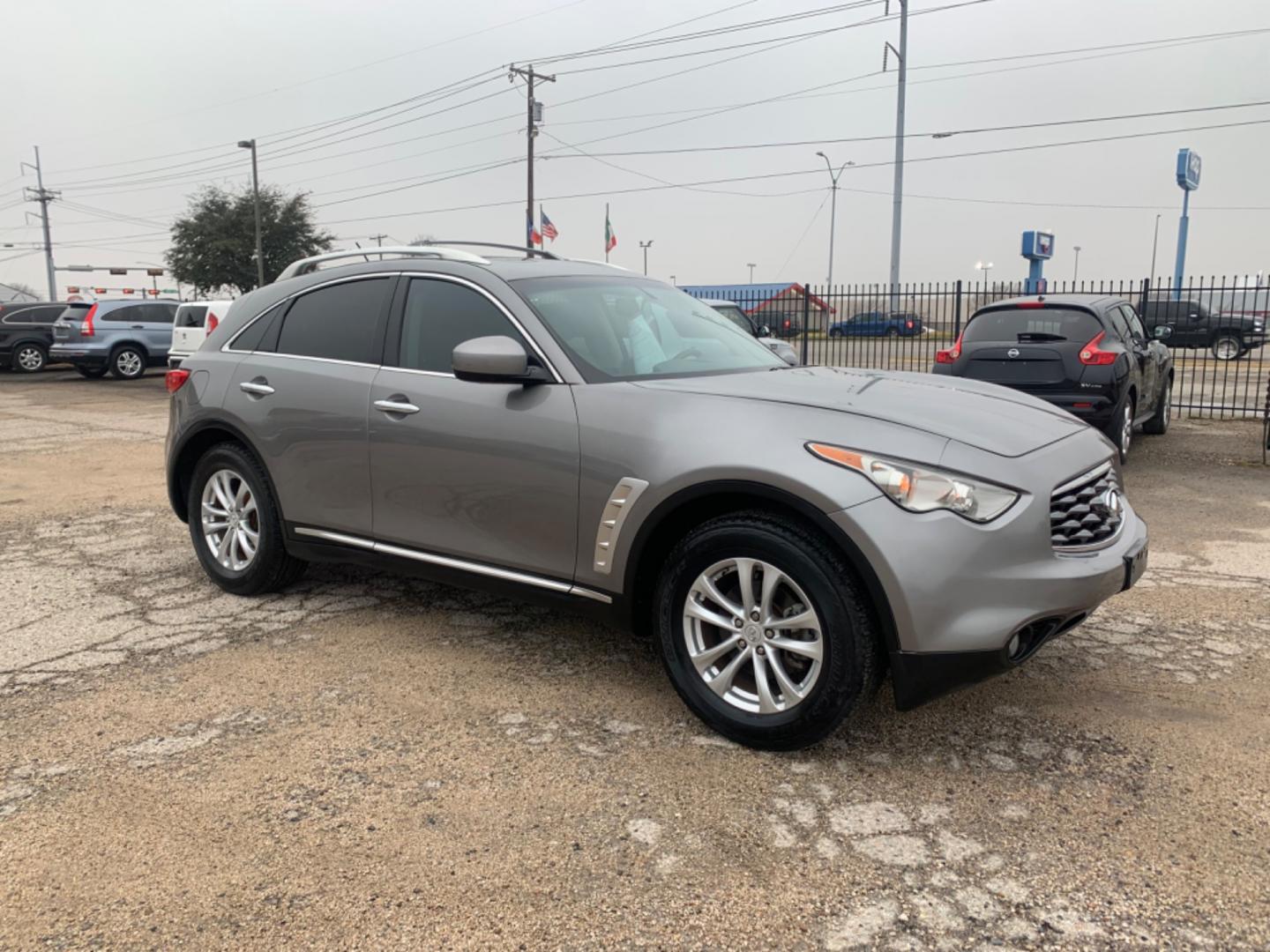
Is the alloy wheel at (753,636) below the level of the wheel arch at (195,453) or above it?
below

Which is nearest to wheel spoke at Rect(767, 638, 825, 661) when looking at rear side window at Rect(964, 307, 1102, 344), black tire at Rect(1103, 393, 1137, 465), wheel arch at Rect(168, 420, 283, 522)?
wheel arch at Rect(168, 420, 283, 522)

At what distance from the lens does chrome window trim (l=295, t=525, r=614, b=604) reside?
11.8 ft

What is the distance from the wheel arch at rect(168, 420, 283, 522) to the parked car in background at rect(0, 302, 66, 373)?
21069mm

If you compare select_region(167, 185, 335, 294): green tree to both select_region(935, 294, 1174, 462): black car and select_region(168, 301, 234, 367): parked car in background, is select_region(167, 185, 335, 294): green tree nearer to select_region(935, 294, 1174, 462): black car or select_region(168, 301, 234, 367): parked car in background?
select_region(168, 301, 234, 367): parked car in background

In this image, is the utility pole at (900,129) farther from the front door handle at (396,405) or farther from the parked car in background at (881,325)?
the front door handle at (396,405)

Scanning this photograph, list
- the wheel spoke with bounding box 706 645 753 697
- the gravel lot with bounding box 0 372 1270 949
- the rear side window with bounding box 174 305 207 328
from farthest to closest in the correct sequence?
1. the rear side window with bounding box 174 305 207 328
2. the wheel spoke with bounding box 706 645 753 697
3. the gravel lot with bounding box 0 372 1270 949

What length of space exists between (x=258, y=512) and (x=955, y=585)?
3.36 m

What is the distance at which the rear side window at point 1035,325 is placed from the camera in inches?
335

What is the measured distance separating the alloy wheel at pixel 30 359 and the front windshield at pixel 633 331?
79.3 ft

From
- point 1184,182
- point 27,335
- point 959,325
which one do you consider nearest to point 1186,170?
point 1184,182

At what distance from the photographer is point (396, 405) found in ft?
13.4

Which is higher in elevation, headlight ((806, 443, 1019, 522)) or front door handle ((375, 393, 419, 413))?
front door handle ((375, 393, 419, 413))

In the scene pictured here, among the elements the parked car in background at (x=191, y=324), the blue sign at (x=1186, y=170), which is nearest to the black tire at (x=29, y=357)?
the parked car in background at (x=191, y=324)

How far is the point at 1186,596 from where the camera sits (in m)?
4.90
